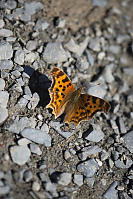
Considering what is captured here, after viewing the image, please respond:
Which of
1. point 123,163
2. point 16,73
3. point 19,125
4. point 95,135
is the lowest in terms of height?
point 123,163

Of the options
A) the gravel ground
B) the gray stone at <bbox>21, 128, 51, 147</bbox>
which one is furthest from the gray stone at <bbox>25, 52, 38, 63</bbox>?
the gray stone at <bbox>21, 128, 51, 147</bbox>

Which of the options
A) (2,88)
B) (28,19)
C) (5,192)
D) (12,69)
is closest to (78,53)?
(28,19)

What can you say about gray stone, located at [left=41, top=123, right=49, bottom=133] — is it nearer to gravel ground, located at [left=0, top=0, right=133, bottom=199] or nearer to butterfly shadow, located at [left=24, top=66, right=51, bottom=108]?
gravel ground, located at [left=0, top=0, right=133, bottom=199]

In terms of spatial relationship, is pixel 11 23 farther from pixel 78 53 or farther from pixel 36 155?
pixel 36 155

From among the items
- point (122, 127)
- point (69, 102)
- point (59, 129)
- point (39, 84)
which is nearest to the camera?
point (59, 129)

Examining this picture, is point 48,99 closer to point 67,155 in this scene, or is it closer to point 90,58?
point 67,155

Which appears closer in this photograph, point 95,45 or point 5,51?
point 5,51

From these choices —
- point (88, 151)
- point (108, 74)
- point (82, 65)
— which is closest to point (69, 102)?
point (88, 151)
